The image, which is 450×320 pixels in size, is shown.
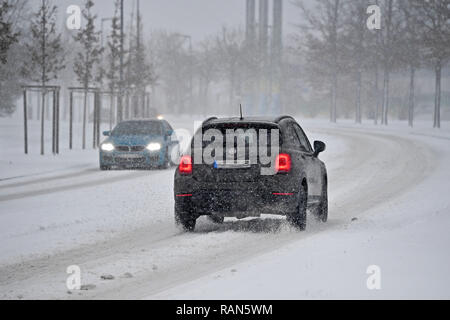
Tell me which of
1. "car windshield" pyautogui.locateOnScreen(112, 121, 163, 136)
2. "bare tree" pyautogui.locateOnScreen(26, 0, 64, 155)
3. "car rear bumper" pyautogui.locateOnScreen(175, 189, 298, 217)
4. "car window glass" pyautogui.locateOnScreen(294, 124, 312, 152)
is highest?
"bare tree" pyautogui.locateOnScreen(26, 0, 64, 155)

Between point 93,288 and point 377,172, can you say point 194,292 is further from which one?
point 377,172

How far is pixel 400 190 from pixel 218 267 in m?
10.6

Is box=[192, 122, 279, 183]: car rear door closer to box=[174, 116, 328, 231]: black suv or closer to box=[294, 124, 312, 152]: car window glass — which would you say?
box=[174, 116, 328, 231]: black suv

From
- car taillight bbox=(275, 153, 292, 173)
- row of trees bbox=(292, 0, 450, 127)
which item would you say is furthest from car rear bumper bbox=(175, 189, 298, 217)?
row of trees bbox=(292, 0, 450, 127)

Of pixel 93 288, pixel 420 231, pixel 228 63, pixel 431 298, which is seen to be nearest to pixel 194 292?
pixel 93 288

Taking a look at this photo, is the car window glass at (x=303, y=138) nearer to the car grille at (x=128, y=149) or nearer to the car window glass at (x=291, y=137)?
the car window glass at (x=291, y=137)

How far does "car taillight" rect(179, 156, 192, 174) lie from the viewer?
39.6ft

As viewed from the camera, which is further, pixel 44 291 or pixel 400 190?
pixel 400 190

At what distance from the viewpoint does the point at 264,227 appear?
12875 millimetres

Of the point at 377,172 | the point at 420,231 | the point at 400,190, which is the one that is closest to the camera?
the point at 420,231

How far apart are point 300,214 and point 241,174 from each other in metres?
1.06

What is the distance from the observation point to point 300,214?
479 inches

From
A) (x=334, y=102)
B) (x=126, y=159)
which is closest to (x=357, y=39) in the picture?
(x=334, y=102)

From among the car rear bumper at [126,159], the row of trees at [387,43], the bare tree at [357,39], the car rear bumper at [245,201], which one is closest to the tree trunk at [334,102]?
the row of trees at [387,43]
